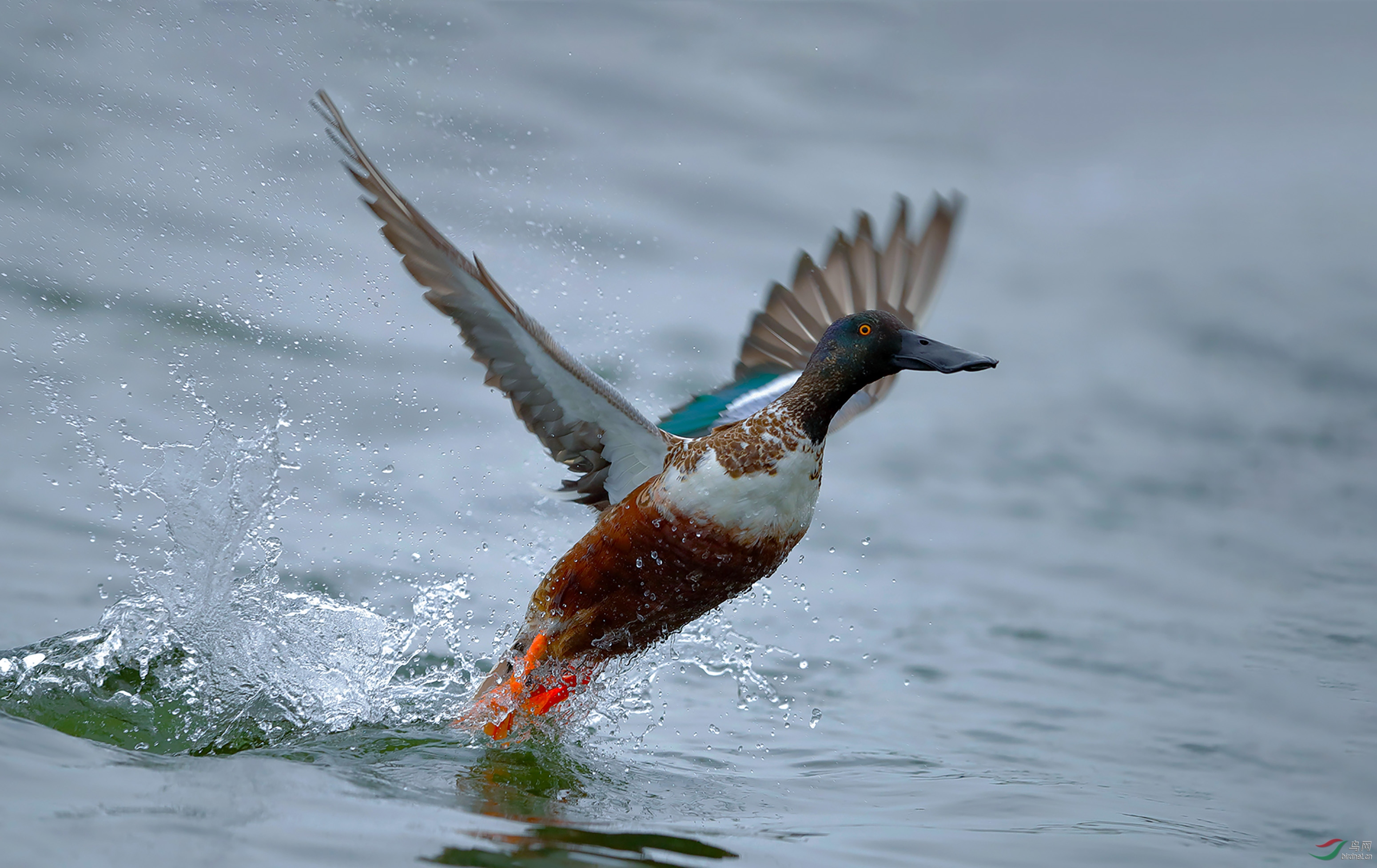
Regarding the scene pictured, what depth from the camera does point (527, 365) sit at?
4.33 meters

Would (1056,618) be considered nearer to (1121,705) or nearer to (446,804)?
(1121,705)

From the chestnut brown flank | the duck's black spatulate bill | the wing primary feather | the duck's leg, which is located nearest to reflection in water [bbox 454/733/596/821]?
the duck's leg

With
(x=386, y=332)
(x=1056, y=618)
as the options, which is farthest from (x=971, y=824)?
(x=386, y=332)

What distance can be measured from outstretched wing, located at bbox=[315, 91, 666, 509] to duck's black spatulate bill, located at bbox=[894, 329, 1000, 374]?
0.93 m

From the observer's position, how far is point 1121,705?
18.8 ft

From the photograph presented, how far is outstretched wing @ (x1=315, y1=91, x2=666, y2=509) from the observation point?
3.84 m

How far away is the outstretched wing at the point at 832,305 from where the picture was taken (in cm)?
549

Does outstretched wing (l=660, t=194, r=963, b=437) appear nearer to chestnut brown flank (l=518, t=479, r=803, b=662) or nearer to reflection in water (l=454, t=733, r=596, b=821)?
chestnut brown flank (l=518, t=479, r=803, b=662)

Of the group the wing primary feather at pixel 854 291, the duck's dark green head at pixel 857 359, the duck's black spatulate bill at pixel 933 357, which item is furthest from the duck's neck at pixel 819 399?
the wing primary feather at pixel 854 291

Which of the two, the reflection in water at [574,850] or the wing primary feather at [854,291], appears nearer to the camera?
the reflection in water at [574,850]

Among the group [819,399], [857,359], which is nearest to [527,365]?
[819,399]

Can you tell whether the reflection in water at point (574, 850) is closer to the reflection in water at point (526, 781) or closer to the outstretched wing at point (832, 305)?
the reflection in water at point (526, 781)

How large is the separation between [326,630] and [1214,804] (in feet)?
11.3

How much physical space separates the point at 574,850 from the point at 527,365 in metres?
1.83
